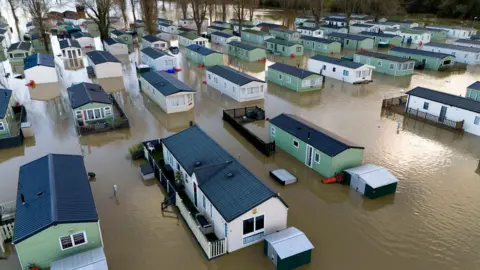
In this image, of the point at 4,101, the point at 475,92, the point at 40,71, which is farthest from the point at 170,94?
the point at 475,92

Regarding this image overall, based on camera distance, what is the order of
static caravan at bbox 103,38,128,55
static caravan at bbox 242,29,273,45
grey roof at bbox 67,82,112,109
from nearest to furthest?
grey roof at bbox 67,82,112,109, static caravan at bbox 103,38,128,55, static caravan at bbox 242,29,273,45

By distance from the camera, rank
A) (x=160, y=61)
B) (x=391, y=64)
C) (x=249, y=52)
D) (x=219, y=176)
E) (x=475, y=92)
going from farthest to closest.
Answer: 1. (x=249, y=52)
2. (x=160, y=61)
3. (x=391, y=64)
4. (x=475, y=92)
5. (x=219, y=176)

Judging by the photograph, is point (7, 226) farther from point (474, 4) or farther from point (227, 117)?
point (474, 4)

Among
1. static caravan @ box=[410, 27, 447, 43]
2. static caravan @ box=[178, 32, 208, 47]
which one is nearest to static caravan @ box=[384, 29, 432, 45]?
static caravan @ box=[410, 27, 447, 43]

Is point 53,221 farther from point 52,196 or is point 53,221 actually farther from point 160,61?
point 160,61

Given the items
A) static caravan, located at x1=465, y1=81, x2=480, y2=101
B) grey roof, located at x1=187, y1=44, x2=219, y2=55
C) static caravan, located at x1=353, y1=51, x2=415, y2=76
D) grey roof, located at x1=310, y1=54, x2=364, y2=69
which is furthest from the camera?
grey roof, located at x1=187, y1=44, x2=219, y2=55

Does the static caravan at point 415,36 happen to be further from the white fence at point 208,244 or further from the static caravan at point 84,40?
the white fence at point 208,244

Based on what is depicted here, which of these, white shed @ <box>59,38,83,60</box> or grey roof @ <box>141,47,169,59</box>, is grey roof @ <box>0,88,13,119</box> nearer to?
grey roof @ <box>141,47,169,59</box>
